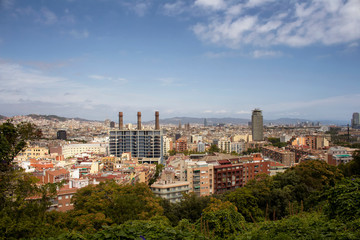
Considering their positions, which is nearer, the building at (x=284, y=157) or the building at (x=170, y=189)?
the building at (x=170, y=189)

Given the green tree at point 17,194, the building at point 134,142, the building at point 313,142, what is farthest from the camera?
the building at point 313,142

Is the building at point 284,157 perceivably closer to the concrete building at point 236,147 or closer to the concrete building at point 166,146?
the concrete building at point 236,147

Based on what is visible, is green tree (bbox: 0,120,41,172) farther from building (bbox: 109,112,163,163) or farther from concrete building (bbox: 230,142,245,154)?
concrete building (bbox: 230,142,245,154)

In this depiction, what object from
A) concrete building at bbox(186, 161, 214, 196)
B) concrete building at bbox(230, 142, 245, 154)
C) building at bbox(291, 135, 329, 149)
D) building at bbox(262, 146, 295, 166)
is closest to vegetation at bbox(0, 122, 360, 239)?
concrete building at bbox(186, 161, 214, 196)

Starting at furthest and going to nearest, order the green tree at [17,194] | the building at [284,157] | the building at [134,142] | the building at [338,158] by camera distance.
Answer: the building at [134,142], the building at [284,157], the building at [338,158], the green tree at [17,194]

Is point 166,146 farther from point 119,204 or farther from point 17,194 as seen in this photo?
point 17,194

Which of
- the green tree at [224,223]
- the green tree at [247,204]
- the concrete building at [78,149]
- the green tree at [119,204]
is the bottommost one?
the concrete building at [78,149]

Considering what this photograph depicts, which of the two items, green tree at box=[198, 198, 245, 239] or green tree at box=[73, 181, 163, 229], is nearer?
green tree at box=[198, 198, 245, 239]

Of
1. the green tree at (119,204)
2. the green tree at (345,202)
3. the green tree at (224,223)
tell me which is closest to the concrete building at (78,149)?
the green tree at (119,204)

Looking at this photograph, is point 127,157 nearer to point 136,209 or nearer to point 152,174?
point 152,174

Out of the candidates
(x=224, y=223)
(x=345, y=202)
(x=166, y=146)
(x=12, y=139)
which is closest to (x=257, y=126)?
(x=166, y=146)
